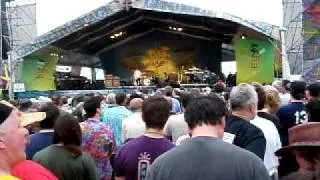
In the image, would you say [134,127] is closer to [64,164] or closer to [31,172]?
[64,164]

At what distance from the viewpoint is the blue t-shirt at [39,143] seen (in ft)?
16.3

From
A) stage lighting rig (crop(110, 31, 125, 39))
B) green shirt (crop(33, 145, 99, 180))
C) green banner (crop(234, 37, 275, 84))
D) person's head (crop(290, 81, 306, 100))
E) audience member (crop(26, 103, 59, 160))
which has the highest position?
stage lighting rig (crop(110, 31, 125, 39))

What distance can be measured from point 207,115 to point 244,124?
1.33 m

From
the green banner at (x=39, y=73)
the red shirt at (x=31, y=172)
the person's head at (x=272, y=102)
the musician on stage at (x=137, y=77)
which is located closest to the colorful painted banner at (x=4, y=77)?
the green banner at (x=39, y=73)

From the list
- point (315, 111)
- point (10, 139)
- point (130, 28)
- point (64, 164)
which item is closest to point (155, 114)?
point (64, 164)

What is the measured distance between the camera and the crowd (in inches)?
102

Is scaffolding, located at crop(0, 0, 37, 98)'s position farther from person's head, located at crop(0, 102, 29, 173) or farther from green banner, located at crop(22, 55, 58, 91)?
person's head, located at crop(0, 102, 29, 173)

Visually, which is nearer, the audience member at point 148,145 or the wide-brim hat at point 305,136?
the wide-brim hat at point 305,136

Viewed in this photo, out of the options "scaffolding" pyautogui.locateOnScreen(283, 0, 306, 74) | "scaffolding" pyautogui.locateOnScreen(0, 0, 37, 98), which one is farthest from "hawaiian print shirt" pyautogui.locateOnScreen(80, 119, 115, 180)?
"scaffolding" pyautogui.locateOnScreen(0, 0, 37, 98)

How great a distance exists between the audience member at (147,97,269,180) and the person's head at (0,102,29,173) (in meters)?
0.81

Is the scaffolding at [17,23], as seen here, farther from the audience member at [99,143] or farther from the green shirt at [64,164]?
the green shirt at [64,164]

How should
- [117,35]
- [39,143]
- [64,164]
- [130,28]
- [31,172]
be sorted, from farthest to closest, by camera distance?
[117,35], [130,28], [39,143], [64,164], [31,172]

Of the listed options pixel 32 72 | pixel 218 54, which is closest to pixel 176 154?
pixel 32 72

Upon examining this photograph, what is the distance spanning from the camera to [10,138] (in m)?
2.42
